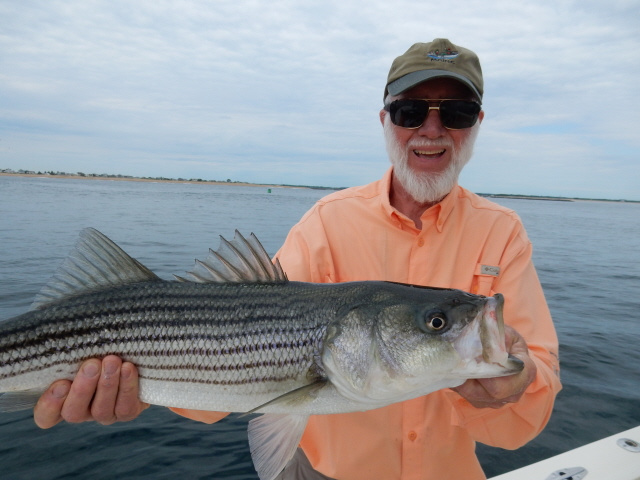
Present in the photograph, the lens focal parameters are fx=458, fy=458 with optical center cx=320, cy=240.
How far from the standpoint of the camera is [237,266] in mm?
3078

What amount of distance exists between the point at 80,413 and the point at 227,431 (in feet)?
17.4

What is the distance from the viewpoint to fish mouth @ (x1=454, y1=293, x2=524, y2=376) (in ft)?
7.71

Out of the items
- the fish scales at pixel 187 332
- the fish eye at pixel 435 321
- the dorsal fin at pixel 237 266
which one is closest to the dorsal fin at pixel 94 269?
the fish scales at pixel 187 332

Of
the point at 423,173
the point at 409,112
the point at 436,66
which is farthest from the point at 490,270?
the point at 436,66

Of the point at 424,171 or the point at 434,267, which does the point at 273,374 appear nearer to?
the point at 434,267

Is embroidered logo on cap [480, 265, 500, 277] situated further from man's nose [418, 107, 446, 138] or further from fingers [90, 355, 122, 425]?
fingers [90, 355, 122, 425]

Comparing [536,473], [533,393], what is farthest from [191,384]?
[536,473]

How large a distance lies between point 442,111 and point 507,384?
2.24 m

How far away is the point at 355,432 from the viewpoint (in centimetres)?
320

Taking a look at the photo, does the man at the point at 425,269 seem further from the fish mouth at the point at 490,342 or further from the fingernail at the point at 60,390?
the fish mouth at the point at 490,342

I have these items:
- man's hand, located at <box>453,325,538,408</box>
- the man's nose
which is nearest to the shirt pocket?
man's hand, located at <box>453,325,538,408</box>

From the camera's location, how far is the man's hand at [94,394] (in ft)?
9.09

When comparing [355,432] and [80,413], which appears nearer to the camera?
[80,413]

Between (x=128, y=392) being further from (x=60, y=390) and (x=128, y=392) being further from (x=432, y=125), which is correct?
(x=432, y=125)
